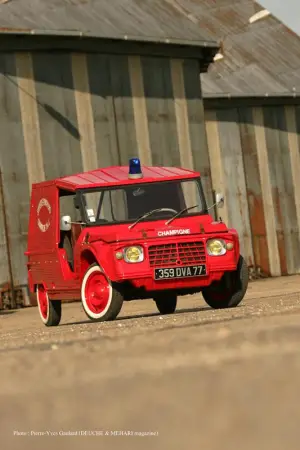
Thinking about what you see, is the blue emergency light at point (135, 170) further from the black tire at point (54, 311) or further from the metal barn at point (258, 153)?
the metal barn at point (258, 153)

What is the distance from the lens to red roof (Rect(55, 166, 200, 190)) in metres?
16.1

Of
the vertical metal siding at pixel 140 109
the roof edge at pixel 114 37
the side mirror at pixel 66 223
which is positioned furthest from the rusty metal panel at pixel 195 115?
the side mirror at pixel 66 223

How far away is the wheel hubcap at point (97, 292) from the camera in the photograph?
49.9 ft

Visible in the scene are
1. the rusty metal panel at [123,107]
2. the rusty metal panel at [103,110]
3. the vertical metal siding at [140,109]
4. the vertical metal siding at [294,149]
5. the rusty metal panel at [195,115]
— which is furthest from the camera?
the vertical metal siding at [294,149]

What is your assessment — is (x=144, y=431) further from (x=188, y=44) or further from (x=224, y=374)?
(x=188, y=44)

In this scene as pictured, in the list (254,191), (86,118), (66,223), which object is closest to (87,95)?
(86,118)

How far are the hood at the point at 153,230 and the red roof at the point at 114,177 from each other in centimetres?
68

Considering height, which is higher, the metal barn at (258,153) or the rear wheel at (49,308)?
the metal barn at (258,153)

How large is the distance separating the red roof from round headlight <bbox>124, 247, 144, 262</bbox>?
4.58 ft

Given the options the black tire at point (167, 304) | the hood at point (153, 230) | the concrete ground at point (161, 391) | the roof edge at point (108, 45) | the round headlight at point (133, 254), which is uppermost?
the roof edge at point (108, 45)

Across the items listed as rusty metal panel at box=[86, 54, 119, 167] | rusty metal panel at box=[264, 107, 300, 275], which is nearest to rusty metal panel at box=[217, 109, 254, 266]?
rusty metal panel at box=[264, 107, 300, 275]

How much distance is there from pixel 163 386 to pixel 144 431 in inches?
57.9

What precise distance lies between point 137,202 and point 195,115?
15624 millimetres

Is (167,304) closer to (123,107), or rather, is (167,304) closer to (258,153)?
(123,107)
